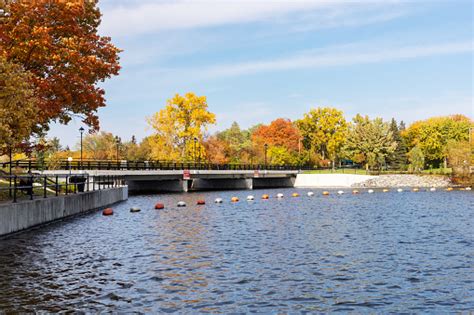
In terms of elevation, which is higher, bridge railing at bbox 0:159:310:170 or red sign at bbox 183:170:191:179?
bridge railing at bbox 0:159:310:170

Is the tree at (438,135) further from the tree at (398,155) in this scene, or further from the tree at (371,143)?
the tree at (371,143)

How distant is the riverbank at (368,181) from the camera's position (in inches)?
4073

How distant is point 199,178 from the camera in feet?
332

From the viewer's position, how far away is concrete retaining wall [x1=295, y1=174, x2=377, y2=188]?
357 feet

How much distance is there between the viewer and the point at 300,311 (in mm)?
13148

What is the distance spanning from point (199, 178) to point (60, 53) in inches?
2610

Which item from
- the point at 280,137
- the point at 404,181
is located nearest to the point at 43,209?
the point at 404,181

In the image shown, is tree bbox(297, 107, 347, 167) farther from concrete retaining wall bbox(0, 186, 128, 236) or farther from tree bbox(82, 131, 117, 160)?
concrete retaining wall bbox(0, 186, 128, 236)

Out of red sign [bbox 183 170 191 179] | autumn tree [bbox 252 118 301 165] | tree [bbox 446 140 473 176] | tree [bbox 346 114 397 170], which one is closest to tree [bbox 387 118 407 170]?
tree [bbox 346 114 397 170]

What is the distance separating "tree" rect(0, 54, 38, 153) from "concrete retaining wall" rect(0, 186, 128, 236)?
3.63 metres

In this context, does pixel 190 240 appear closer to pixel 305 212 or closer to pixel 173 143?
pixel 305 212

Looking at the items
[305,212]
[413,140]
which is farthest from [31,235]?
[413,140]

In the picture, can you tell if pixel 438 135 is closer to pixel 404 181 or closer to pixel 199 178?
pixel 404 181

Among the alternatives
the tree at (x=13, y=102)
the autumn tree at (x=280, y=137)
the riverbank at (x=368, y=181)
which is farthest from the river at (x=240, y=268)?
the autumn tree at (x=280, y=137)
